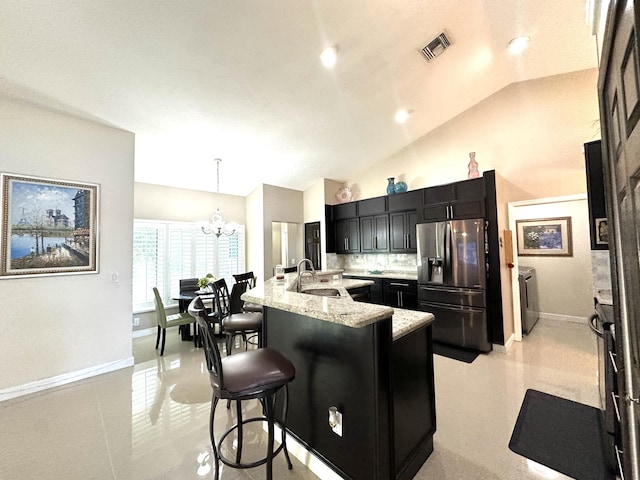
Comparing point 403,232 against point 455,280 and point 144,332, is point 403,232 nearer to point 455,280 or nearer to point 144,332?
point 455,280

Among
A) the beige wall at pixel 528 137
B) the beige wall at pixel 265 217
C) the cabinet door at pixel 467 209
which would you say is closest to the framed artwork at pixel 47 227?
the beige wall at pixel 265 217

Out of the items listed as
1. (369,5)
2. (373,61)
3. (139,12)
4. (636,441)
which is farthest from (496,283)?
(139,12)

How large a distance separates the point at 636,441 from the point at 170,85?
13.5 ft

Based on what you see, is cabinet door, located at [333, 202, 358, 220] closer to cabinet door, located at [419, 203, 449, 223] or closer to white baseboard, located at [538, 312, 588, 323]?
cabinet door, located at [419, 203, 449, 223]

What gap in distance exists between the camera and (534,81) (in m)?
4.12

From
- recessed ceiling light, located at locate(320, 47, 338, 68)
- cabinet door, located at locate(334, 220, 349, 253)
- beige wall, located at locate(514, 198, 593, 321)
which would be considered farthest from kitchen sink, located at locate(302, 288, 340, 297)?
beige wall, located at locate(514, 198, 593, 321)

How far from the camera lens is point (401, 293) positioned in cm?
459

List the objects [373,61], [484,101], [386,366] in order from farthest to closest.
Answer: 1. [484,101]
2. [373,61]
3. [386,366]

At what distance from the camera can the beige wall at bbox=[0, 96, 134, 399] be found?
9.19 ft

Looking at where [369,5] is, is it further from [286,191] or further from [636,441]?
[286,191]

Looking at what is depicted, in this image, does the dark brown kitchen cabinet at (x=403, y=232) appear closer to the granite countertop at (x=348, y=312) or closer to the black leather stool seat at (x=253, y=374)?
the granite countertop at (x=348, y=312)

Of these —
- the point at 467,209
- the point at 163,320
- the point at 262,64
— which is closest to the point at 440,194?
the point at 467,209

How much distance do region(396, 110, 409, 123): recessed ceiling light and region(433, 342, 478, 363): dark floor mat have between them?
3.66m

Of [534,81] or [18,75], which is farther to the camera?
[534,81]
